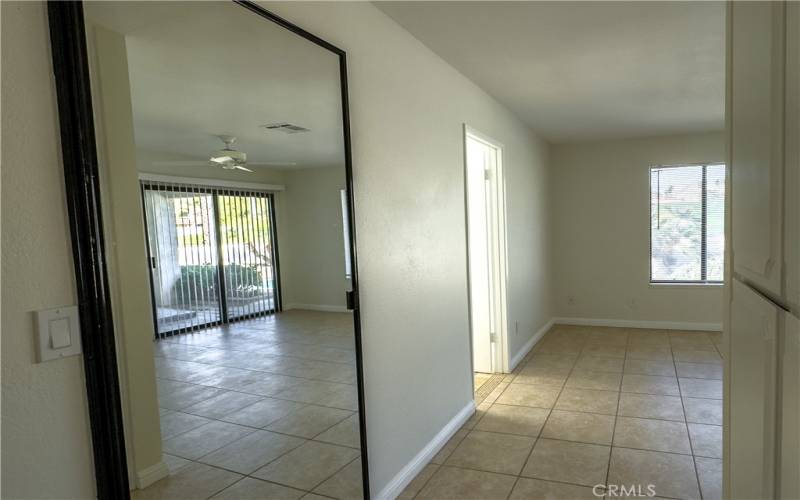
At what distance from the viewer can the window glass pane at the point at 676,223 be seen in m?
5.82

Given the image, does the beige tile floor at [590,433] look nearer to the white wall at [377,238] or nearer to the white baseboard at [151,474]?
the white wall at [377,238]

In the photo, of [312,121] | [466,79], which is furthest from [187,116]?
[466,79]

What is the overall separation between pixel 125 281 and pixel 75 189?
9.4 inches

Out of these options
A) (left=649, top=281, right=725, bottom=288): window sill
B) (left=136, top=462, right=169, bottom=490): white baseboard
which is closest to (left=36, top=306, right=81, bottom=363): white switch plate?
(left=136, top=462, right=169, bottom=490): white baseboard

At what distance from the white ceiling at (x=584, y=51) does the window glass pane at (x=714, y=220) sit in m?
1.38

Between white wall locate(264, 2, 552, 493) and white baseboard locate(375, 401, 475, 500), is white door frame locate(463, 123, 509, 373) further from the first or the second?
white baseboard locate(375, 401, 475, 500)

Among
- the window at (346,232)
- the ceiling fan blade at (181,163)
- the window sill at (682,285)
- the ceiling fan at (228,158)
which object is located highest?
the ceiling fan at (228,158)

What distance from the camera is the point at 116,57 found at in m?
1.16

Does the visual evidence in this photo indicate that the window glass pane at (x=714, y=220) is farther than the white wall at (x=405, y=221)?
Yes

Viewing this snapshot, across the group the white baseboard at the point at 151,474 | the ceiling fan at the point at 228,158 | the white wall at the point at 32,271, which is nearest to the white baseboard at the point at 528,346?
the ceiling fan at the point at 228,158

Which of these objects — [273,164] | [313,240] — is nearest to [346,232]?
[313,240]

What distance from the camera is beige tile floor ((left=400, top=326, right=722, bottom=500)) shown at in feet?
8.21

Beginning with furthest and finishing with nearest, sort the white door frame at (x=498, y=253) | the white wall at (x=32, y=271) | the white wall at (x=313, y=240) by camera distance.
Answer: the white door frame at (x=498, y=253)
the white wall at (x=313, y=240)
the white wall at (x=32, y=271)

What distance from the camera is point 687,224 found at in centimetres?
587
